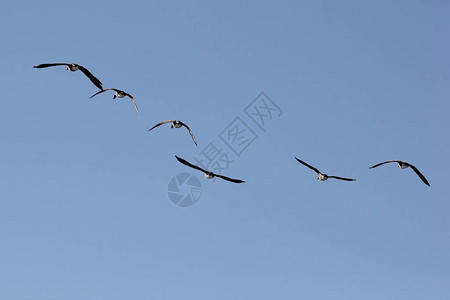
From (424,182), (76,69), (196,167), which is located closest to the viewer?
(196,167)

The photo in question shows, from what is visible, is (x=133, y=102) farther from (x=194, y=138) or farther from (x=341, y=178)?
(x=341, y=178)

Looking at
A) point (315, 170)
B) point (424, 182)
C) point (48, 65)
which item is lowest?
point (48, 65)

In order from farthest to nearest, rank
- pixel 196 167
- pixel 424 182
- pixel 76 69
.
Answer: pixel 424 182 → pixel 76 69 → pixel 196 167

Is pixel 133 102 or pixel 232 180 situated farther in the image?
pixel 133 102

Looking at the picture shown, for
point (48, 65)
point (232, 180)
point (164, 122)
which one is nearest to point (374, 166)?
point (232, 180)

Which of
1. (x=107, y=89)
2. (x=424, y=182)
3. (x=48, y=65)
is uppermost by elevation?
(x=424, y=182)

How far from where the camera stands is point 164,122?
2810 inches

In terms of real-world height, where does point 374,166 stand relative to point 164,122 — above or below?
above

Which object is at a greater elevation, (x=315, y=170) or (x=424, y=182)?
(x=424, y=182)

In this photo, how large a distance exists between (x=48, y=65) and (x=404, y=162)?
35783mm

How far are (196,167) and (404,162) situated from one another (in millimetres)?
23501

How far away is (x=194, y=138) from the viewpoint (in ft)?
236

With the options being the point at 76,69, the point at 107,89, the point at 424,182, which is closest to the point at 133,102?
the point at 107,89

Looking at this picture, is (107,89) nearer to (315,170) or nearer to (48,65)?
(48,65)
